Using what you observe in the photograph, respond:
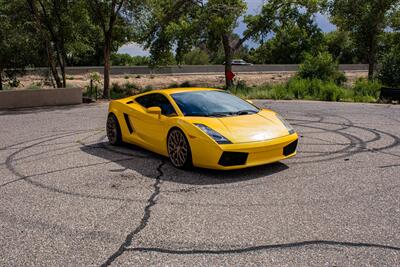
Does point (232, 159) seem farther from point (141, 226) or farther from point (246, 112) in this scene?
point (141, 226)

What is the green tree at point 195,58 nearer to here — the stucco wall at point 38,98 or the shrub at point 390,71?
the shrub at point 390,71

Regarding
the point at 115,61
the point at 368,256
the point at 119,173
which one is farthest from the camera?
the point at 115,61

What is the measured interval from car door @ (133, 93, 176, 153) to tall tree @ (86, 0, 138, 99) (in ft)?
53.0

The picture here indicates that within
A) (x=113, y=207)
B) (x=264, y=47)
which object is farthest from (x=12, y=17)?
(x=113, y=207)

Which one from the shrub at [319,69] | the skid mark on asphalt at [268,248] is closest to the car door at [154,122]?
the skid mark on asphalt at [268,248]

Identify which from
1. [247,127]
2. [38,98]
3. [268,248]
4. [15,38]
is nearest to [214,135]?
[247,127]

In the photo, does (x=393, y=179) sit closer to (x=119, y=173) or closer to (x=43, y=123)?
(x=119, y=173)

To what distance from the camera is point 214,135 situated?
20.0 feet

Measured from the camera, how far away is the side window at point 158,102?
7040mm

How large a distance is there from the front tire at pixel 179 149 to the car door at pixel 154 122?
0.23 meters

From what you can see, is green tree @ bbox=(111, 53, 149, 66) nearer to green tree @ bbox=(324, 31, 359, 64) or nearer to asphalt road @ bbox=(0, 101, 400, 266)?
green tree @ bbox=(324, 31, 359, 64)

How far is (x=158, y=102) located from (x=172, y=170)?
1418 mm

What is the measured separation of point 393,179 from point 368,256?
8.24 feet

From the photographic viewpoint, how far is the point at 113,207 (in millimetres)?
4969
